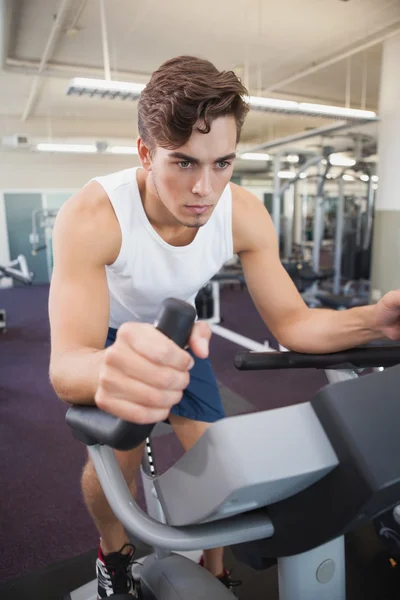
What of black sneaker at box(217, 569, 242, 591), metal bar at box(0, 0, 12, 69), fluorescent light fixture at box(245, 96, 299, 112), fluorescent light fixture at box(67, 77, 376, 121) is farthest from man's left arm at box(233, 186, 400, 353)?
metal bar at box(0, 0, 12, 69)

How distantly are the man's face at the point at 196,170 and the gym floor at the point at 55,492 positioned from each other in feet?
3.70

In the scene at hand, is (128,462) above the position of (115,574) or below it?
above

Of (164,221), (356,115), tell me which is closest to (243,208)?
(164,221)

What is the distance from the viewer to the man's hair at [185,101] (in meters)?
0.72

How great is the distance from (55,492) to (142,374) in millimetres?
1707

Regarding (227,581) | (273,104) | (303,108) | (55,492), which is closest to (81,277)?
(227,581)

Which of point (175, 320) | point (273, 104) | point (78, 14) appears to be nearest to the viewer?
point (175, 320)

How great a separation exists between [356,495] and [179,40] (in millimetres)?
4905

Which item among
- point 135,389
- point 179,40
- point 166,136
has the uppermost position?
point 179,40

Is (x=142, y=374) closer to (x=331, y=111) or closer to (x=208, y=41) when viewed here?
(x=331, y=111)

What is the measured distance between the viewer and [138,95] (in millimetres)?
3088

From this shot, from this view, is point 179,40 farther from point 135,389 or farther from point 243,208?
point 135,389

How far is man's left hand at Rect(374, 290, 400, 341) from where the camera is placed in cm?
79

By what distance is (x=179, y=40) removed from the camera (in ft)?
14.6
